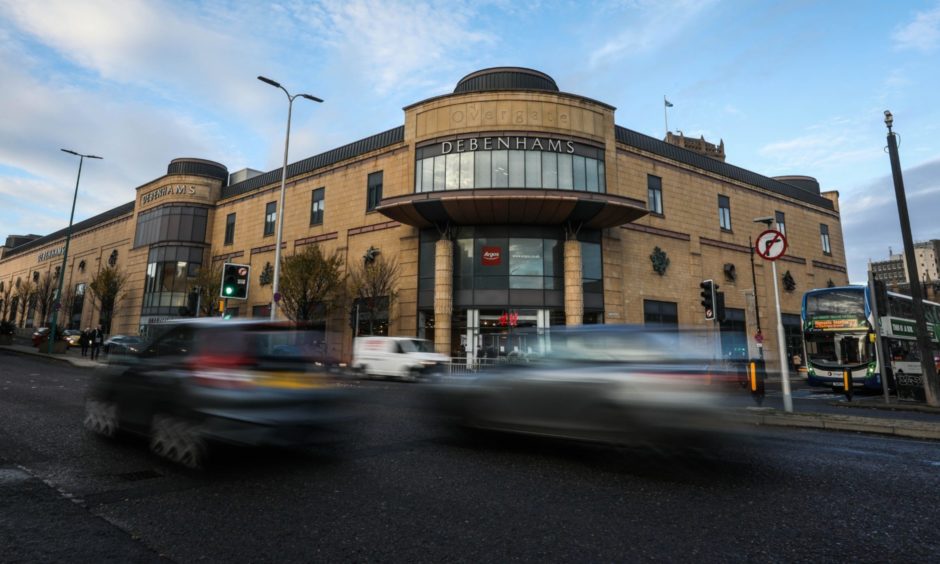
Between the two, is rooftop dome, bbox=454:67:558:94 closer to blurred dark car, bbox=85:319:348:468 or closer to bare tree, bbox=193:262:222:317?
bare tree, bbox=193:262:222:317

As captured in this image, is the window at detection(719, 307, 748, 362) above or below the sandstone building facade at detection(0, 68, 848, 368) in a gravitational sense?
below

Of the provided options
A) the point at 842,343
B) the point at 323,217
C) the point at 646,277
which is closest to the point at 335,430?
the point at 842,343

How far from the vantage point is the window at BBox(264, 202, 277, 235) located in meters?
36.1

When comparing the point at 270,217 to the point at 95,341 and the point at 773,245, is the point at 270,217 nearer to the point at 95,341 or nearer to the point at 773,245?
the point at 95,341

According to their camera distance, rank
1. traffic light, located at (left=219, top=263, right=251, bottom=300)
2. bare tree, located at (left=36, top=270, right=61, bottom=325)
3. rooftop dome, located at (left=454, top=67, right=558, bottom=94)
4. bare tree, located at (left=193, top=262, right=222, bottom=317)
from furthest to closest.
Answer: bare tree, located at (left=36, top=270, right=61, bottom=325) < bare tree, located at (left=193, top=262, right=222, bottom=317) < rooftop dome, located at (left=454, top=67, right=558, bottom=94) < traffic light, located at (left=219, top=263, right=251, bottom=300)

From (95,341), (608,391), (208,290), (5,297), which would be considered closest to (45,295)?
(5,297)

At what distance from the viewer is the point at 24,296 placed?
60.7 m

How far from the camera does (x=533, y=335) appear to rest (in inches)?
239

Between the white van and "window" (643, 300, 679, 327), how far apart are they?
44.8 ft

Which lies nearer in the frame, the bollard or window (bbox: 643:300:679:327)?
the bollard

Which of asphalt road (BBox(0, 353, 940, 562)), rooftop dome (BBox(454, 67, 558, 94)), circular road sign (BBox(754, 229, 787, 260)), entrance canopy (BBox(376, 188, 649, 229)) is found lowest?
asphalt road (BBox(0, 353, 940, 562))

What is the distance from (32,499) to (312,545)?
8.19 feet

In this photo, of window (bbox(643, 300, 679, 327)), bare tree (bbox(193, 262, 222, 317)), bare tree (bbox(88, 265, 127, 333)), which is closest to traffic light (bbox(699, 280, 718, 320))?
window (bbox(643, 300, 679, 327))

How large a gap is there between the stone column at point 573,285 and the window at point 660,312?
4.84m
